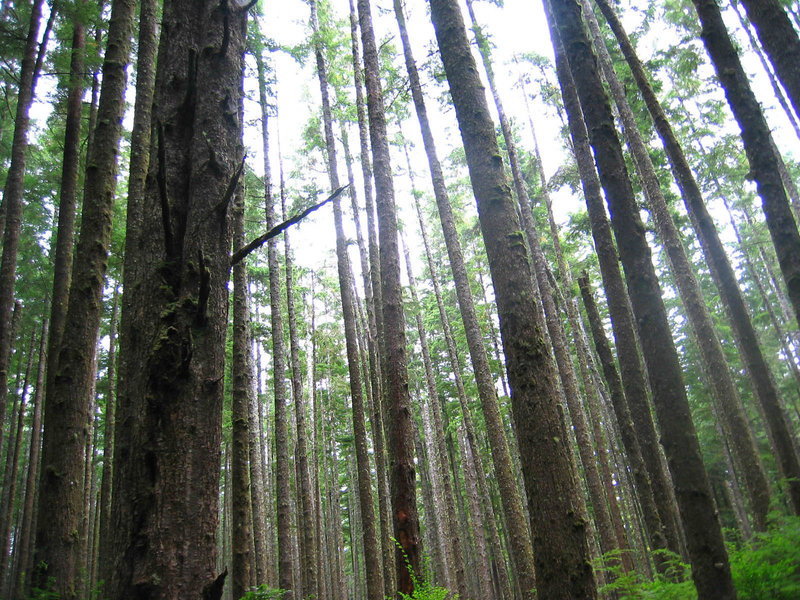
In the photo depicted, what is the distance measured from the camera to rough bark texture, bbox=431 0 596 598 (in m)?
3.45

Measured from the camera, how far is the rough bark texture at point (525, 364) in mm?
3453

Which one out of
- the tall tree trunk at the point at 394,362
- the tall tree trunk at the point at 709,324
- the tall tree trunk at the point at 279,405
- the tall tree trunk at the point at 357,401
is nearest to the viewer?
the tall tree trunk at the point at 394,362

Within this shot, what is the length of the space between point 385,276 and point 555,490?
4475mm

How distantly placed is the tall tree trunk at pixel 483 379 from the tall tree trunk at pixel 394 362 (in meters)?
2.80

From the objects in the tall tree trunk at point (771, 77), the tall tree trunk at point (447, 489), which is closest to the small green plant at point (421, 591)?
the tall tree trunk at point (447, 489)

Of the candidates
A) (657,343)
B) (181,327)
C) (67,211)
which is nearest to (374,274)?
(67,211)

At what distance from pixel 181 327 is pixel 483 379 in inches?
333

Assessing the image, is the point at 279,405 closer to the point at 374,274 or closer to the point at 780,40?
the point at 374,274

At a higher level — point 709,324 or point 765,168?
point 765,168

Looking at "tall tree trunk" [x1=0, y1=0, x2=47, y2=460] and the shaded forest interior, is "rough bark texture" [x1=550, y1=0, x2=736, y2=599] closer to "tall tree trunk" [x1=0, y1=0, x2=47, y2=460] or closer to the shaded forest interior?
the shaded forest interior

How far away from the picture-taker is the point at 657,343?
3.78 metres

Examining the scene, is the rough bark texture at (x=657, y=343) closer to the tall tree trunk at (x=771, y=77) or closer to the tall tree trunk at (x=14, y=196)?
the tall tree trunk at (x=14, y=196)

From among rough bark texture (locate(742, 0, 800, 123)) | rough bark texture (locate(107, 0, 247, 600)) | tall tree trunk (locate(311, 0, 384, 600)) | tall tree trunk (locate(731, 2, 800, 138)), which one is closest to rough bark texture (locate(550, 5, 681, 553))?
rough bark texture (locate(742, 0, 800, 123))

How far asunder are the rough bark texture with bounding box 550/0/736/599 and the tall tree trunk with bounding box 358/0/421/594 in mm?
3272
